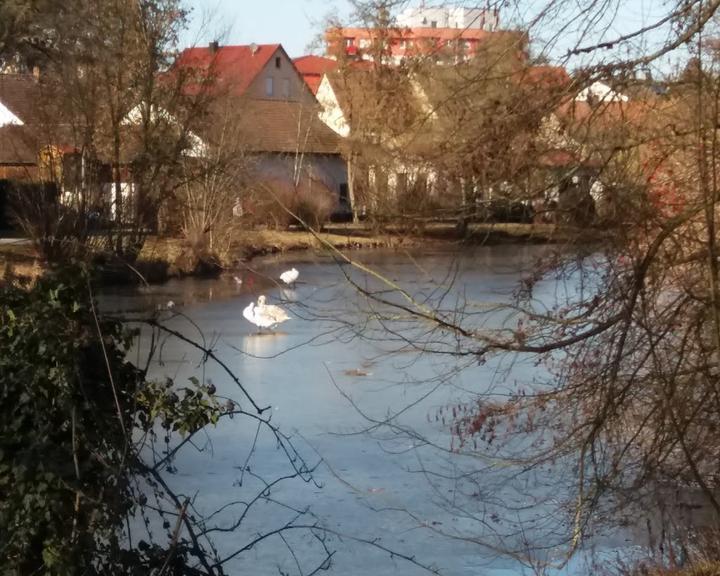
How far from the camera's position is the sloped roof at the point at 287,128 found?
36688 mm

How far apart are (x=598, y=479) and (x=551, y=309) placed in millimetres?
1134

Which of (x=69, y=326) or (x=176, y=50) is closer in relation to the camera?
(x=69, y=326)

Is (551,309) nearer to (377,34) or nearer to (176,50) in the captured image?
(377,34)

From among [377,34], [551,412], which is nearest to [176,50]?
[377,34]

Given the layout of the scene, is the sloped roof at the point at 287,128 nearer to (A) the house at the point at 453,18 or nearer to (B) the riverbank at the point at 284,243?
(B) the riverbank at the point at 284,243

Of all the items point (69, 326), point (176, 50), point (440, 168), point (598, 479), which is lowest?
point (598, 479)

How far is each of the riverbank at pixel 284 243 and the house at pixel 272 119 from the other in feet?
6.00

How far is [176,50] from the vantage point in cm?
2823

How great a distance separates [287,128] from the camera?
4588 centimetres

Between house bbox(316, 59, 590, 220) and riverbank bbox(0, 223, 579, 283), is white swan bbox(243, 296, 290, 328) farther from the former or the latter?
house bbox(316, 59, 590, 220)

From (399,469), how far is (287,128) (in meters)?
37.8

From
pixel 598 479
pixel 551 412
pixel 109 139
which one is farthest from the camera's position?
pixel 109 139

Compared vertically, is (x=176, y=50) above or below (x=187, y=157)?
above

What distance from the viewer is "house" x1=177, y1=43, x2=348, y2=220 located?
28.5m
